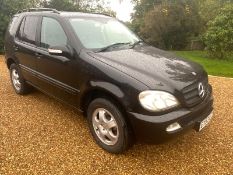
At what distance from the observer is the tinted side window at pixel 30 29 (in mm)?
5035

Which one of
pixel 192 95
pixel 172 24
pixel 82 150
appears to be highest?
pixel 192 95

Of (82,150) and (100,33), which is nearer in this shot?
(82,150)

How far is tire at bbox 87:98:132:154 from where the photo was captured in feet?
11.3

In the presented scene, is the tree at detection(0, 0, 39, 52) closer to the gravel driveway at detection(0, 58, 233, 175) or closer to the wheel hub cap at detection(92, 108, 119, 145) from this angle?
the gravel driveway at detection(0, 58, 233, 175)

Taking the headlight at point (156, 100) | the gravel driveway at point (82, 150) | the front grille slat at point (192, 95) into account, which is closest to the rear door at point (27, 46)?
the gravel driveway at point (82, 150)

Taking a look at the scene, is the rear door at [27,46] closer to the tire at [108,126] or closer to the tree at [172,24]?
the tire at [108,126]

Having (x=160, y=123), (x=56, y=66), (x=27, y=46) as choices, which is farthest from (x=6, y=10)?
(x=160, y=123)

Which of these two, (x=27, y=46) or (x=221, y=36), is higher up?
(x=27, y=46)

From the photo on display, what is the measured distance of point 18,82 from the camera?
600 cm

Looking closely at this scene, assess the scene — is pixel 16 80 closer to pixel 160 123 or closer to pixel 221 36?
pixel 160 123

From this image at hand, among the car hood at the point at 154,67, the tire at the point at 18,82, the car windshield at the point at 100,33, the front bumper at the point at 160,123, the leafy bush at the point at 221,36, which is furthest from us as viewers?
the leafy bush at the point at 221,36

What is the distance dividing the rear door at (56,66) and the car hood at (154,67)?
51 centimetres

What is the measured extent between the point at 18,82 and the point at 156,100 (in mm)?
3860

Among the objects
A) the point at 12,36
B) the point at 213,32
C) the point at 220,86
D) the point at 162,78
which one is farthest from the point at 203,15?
the point at 162,78
